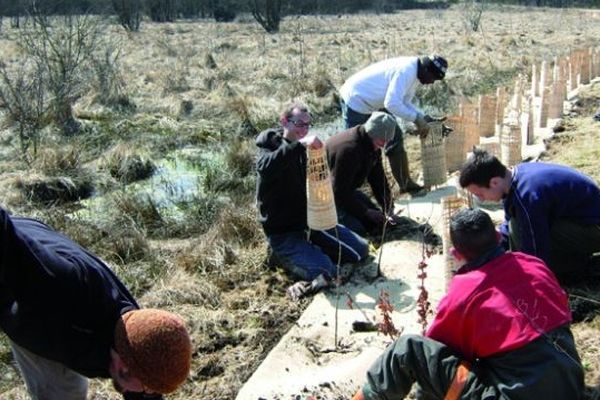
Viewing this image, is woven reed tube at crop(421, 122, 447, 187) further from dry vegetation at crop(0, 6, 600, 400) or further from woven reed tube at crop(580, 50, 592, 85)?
woven reed tube at crop(580, 50, 592, 85)

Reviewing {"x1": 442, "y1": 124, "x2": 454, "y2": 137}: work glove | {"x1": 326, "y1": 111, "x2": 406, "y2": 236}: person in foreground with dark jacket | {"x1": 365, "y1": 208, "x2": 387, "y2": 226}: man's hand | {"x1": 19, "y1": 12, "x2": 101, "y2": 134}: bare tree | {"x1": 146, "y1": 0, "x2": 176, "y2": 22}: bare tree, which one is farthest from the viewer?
{"x1": 146, "y1": 0, "x2": 176, "y2": 22}: bare tree

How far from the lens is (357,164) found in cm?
521

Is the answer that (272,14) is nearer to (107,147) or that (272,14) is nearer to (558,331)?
(107,147)

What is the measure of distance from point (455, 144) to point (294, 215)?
2.58 metres

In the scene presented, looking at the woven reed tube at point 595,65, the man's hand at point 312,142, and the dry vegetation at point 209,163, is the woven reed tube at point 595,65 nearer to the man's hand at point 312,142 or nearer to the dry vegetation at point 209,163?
the dry vegetation at point 209,163

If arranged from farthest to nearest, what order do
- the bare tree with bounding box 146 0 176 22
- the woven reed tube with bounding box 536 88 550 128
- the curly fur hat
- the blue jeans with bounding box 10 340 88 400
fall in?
1. the bare tree with bounding box 146 0 176 22
2. the woven reed tube with bounding box 536 88 550 128
3. the blue jeans with bounding box 10 340 88 400
4. the curly fur hat

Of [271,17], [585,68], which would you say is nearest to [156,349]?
[585,68]

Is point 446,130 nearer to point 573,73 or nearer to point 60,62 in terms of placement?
point 573,73

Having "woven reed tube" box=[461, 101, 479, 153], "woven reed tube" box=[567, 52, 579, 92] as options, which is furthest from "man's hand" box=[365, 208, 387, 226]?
"woven reed tube" box=[567, 52, 579, 92]

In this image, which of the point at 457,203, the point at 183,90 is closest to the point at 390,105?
the point at 457,203

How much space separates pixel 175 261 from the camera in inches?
214

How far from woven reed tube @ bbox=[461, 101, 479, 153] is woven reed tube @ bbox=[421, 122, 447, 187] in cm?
62

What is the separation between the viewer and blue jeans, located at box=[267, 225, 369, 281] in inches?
192

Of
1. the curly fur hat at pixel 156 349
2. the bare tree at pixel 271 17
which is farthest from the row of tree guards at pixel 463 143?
the bare tree at pixel 271 17
